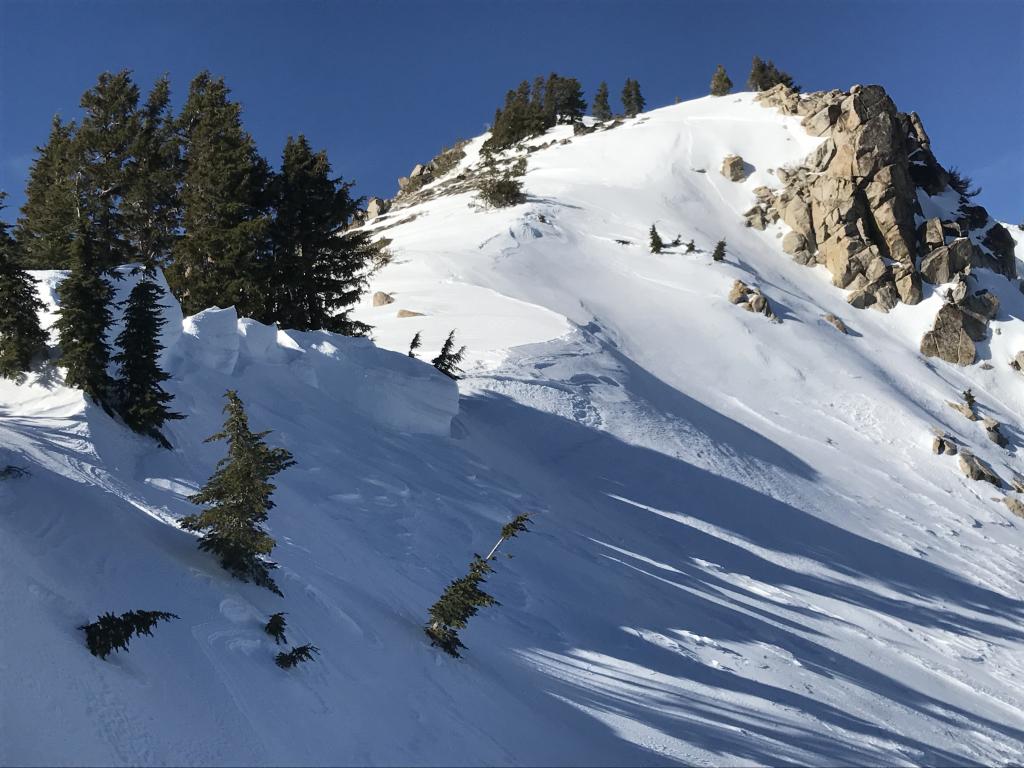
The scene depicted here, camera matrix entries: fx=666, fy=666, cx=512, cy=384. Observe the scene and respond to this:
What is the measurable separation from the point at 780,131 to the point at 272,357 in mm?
66078

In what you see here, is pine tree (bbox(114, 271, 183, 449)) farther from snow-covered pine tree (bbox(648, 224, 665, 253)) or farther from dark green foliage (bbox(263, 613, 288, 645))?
snow-covered pine tree (bbox(648, 224, 665, 253))

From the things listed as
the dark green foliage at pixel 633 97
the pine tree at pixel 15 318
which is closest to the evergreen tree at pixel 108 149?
the pine tree at pixel 15 318

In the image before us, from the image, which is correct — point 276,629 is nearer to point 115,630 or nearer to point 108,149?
point 115,630

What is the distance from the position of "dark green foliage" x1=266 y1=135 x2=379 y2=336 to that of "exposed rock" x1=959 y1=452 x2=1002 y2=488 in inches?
1133

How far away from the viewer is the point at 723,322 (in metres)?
39.8

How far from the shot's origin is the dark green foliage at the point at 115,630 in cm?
596

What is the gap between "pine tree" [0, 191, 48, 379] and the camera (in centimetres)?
1052

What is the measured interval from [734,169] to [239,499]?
6566 cm

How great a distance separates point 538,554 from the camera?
1468 centimetres

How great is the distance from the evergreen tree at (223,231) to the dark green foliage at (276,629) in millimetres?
16698

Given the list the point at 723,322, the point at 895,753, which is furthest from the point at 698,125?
the point at 895,753

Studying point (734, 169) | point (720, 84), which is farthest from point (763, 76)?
point (734, 169)

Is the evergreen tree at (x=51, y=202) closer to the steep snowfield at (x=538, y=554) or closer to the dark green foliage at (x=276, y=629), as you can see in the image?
the steep snowfield at (x=538, y=554)

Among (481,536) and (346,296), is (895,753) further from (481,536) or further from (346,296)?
(346,296)
